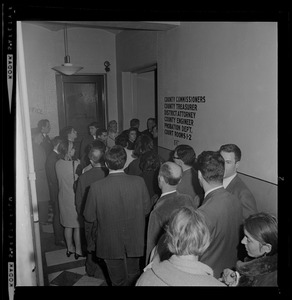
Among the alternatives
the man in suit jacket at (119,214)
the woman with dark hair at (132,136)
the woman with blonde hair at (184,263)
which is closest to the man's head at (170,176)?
the man in suit jacket at (119,214)

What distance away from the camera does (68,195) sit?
1592 millimetres

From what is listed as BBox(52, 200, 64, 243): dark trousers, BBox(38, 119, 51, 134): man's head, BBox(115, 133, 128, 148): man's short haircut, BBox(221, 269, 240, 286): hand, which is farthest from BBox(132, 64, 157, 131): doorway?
BBox(221, 269, 240, 286): hand

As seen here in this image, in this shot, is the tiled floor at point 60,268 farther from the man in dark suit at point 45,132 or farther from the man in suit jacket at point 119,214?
the man in dark suit at point 45,132

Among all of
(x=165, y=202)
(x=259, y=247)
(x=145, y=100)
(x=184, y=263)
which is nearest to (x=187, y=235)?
(x=184, y=263)

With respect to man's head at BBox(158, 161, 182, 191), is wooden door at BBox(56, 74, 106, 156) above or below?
above

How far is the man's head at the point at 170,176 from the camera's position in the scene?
1.55m

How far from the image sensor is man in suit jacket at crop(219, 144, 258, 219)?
141cm

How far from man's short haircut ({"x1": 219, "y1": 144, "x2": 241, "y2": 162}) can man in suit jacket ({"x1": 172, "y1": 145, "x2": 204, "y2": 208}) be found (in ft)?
0.52

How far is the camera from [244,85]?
1.47 metres

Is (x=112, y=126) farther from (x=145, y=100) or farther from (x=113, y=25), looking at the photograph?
(x=113, y=25)

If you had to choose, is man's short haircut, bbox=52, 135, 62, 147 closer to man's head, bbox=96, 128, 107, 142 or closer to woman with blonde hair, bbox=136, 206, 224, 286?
man's head, bbox=96, 128, 107, 142

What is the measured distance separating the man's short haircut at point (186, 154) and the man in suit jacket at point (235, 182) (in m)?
0.15
